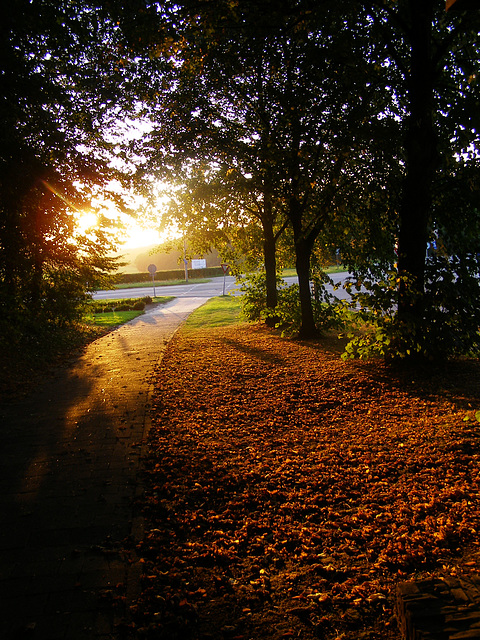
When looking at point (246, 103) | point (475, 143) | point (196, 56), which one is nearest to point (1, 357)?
point (196, 56)

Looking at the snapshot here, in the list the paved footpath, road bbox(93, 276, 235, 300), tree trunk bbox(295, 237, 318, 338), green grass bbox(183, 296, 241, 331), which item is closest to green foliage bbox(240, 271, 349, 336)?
tree trunk bbox(295, 237, 318, 338)

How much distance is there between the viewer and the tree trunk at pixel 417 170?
6.51m

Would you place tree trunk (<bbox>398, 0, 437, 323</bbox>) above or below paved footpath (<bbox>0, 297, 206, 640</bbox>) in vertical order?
above

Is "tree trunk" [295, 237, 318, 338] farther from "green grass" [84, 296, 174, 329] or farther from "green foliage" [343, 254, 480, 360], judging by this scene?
"green grass" [84, 296, 174, 329]

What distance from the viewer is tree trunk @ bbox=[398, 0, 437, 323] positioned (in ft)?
21.4

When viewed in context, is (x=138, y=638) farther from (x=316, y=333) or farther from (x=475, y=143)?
(x=316, y=333)

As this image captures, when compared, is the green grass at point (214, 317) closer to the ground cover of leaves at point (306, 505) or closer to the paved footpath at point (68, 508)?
the paved footpath at point (68, 508)

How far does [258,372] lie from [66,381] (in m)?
3.94

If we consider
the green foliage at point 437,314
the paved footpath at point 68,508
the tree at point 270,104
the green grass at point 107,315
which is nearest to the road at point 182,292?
the green grass at point 107,315

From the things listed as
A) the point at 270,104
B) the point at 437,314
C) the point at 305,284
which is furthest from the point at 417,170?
the point at 305,284

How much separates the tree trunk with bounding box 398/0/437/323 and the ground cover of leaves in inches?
55.0

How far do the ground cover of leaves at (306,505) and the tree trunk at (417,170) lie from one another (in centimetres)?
140

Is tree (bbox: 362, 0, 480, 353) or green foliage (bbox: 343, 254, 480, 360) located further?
green foliage (bbox: 343, 254, 480, 360)

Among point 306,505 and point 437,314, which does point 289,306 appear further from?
point 306,505
